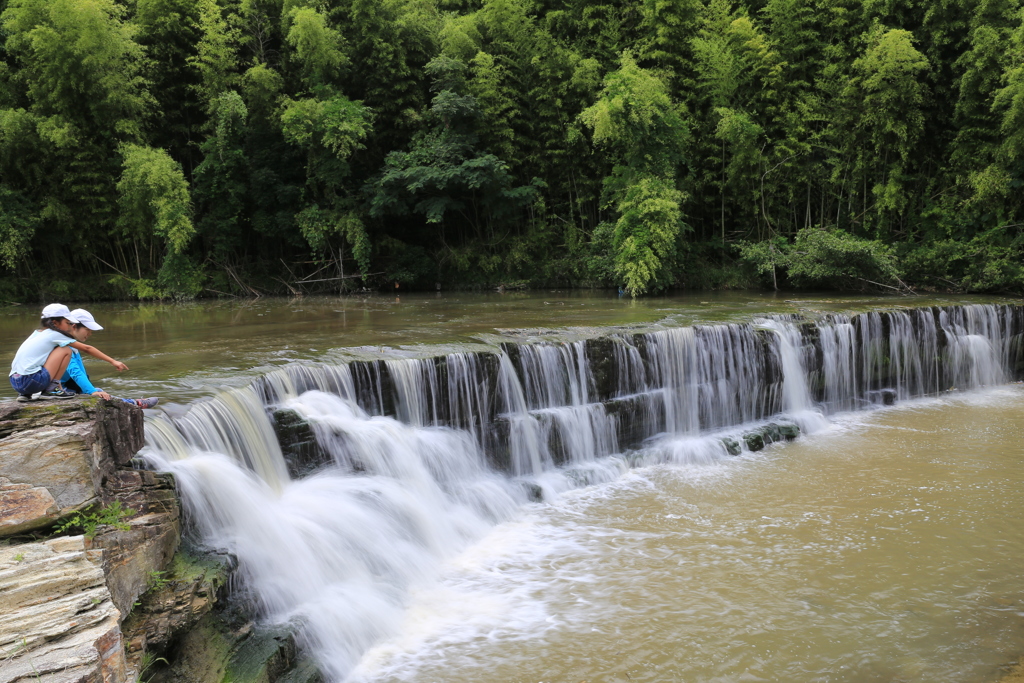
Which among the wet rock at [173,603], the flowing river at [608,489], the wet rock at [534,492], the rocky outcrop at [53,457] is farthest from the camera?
the wet rock at [534,492]

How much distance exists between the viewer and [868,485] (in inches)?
307

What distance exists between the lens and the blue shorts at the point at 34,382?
501cm

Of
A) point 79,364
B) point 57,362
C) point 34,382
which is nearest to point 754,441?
point 79,364

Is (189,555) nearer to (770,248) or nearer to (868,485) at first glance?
(868,485)

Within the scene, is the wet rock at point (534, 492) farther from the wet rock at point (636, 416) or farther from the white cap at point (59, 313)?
the white cap at point (59, 313)

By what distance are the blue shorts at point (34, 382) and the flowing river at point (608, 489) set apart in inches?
33.2

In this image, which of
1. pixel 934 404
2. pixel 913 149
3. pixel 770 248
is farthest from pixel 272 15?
pixel 934 404

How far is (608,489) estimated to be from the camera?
324 inches

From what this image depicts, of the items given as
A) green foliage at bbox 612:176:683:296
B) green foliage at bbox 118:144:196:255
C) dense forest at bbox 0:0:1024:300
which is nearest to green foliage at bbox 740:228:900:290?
dense forest at bbox 0:0:1024:300

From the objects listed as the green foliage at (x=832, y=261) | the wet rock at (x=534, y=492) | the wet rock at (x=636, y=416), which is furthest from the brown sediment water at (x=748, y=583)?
the green foliage at (x=832, y=261)

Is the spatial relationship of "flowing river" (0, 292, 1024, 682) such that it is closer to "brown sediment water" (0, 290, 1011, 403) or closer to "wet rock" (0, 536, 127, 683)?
"brown sediment water" (0, 290, 1011, 403)

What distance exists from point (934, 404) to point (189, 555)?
11.6m

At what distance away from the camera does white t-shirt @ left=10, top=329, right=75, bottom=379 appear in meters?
5.01

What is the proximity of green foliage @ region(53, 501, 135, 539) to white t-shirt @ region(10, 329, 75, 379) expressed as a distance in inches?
56.1
